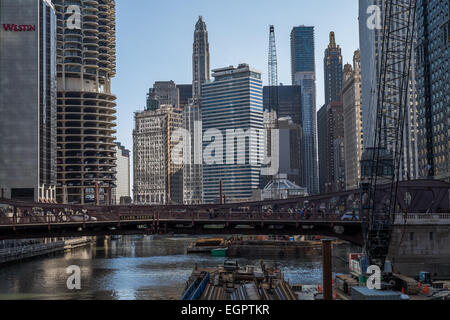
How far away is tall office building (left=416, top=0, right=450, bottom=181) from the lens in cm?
15827

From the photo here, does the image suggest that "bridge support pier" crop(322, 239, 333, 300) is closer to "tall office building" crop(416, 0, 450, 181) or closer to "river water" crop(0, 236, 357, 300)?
"river water" crop(0, 236, 357, 300)

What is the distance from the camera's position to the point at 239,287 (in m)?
52.9

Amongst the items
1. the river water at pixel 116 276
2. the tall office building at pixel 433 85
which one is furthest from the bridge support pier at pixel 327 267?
the tall office building at pixel 433 85

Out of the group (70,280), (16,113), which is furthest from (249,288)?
(16,113)

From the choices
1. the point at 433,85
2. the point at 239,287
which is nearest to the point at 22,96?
the point at 433,85

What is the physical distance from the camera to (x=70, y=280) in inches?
3337

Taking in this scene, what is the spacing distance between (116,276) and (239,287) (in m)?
41.1

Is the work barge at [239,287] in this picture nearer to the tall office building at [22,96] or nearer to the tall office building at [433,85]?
the tall office building at [433,85]

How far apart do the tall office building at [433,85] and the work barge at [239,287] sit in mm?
105107

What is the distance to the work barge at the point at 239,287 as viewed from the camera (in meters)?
47.4

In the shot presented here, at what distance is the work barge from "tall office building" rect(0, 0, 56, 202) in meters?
121

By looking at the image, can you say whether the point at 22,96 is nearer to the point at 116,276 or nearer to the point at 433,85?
the point at 116,276
